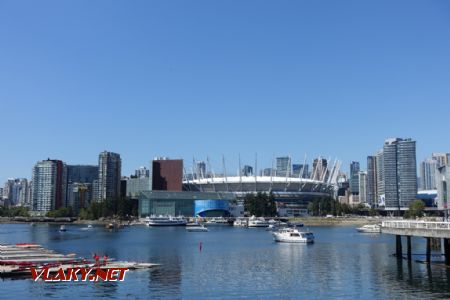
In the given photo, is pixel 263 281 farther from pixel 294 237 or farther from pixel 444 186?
pixel 444 186

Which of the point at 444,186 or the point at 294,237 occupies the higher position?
the point at 444,186

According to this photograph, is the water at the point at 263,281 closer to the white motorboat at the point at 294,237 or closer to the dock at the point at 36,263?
the dock at the point at 36,263

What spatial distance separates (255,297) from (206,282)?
27.5 ft

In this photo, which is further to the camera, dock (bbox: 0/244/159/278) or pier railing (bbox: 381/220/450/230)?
pier railing (bbox: 381/220/450/230)

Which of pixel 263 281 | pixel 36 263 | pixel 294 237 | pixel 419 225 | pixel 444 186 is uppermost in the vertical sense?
pixel 444 186

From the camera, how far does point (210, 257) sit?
2810 inches

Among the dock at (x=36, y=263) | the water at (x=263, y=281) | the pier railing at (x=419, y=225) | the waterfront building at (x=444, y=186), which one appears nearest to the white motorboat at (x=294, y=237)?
the water at (x=263, y=281)

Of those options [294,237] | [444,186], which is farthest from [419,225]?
[444,186]

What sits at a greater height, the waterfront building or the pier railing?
the waterfront building

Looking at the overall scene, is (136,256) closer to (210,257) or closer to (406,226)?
(210,257)

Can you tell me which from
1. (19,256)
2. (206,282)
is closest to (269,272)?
(206,282)

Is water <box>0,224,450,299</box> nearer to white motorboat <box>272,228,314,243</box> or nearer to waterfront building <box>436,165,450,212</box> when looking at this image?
white motorboat <box>272,228,314,243</box>

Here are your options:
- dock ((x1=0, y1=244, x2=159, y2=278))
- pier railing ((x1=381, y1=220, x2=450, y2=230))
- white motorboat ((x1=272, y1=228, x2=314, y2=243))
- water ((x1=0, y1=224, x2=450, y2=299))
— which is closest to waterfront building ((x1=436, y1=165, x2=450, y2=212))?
white motorboat ((x1=272, y1=228, x2=314, y2=243))

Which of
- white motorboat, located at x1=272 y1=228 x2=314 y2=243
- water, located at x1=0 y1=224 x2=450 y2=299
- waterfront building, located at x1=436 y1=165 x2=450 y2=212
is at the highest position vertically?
waterfront building, located at x1=436 y1=165 x2=450 y2=212
